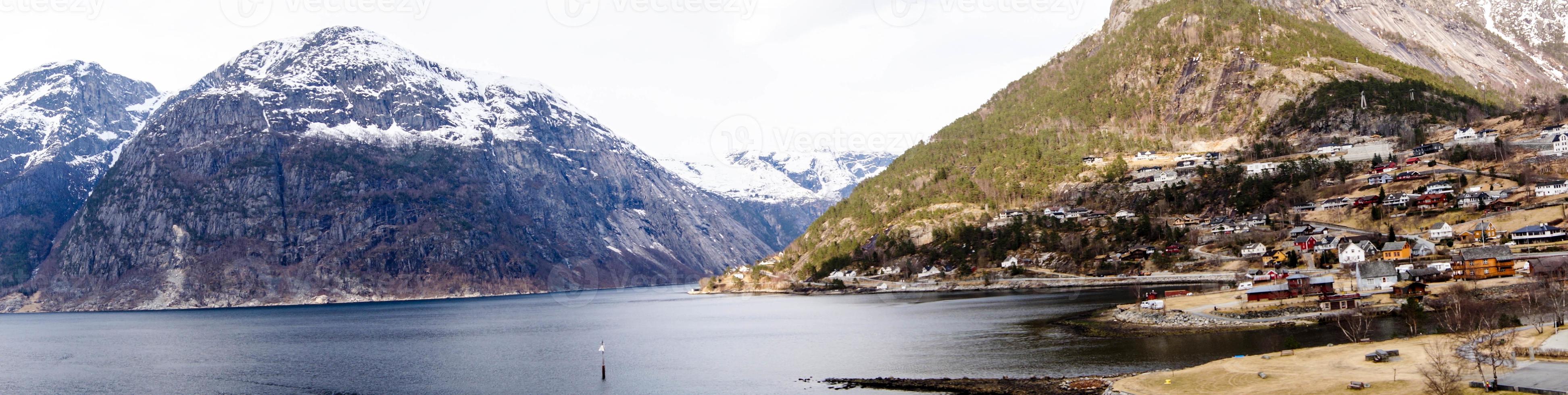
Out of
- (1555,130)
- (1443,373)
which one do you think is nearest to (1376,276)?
(1443,373)

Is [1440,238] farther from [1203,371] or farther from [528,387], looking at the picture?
[528,387]

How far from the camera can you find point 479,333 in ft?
509

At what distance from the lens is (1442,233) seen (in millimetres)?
142875

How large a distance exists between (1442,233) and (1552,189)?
2419 cm

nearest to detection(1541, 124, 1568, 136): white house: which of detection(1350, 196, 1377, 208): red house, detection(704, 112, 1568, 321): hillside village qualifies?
detection(704, 112, 1568, 321): hillside village

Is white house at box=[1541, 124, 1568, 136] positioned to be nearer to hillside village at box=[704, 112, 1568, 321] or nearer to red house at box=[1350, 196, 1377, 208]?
hillside village at box=[704, 112, 1568, 321]

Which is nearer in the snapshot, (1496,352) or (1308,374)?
(1496,352)

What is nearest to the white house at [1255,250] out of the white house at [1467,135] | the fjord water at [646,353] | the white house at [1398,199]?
the white house at [1398,199]

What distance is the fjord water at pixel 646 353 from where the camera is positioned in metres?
85.8

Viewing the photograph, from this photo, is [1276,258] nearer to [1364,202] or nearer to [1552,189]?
[1364,202]

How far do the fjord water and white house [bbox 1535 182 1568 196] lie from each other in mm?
58137

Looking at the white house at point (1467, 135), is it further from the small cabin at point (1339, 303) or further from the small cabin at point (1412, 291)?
the small cabin at point (1339, 303)

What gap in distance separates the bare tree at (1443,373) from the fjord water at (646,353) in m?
17.4

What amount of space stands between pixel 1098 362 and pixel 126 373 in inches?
3746
